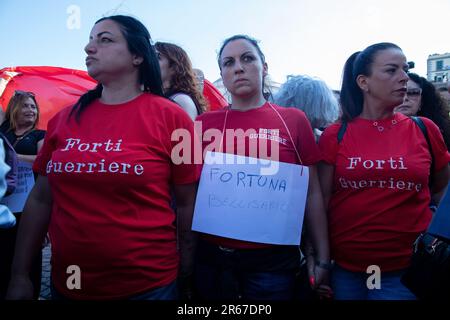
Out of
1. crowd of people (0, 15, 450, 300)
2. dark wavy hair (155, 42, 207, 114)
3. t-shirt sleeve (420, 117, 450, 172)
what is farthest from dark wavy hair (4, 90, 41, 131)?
t-shirt sleeve (420, 117, 450, 172)

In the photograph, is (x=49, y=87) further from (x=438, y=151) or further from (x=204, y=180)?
(x=438, y=151)

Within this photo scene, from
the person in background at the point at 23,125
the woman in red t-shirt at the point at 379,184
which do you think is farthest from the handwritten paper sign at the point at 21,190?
the woman in red t-shirt at the point at 379,184

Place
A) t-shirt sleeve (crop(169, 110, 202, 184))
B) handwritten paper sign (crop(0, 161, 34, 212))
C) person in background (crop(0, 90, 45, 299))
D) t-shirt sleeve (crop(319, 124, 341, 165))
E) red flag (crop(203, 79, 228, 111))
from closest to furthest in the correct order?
1. t-shirt sleeve (crop(169, 110, 202, 184))
2. t-shirt sleeve (crop(319, 124, 341, 165))
3. handwritten paper sign (crop(0, 161, 34, 212))
4. person in background (crop(0, 90, 45, 299))
5. red flag (crop(203, 79, 228, 111))

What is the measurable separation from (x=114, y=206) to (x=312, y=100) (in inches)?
65.3

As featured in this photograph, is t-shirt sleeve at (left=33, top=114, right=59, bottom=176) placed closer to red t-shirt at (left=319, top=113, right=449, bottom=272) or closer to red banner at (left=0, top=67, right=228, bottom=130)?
red t-shirt at (left=319, top=113, right=449, bottom=272)

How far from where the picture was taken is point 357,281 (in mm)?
1724

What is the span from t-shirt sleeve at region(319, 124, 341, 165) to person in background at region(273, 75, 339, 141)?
1.49ft

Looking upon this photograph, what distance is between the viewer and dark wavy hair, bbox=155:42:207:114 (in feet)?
7.70

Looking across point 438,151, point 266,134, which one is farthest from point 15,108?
point 438,151

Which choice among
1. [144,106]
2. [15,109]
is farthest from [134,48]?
[15,109]
